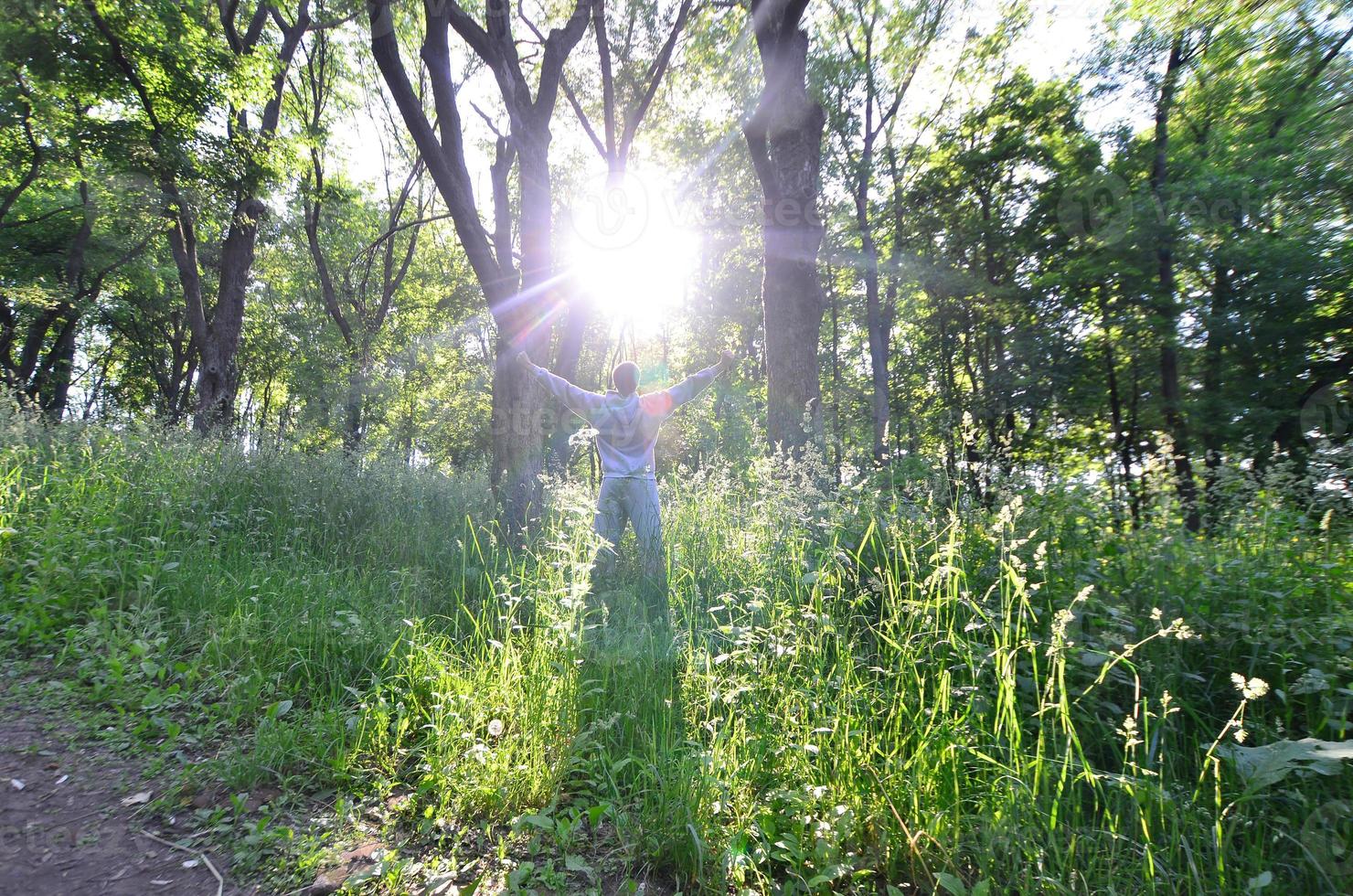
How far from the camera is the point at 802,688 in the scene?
292cm

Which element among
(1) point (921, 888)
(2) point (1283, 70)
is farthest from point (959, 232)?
(1) point (921, 888)

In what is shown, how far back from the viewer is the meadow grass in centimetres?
213

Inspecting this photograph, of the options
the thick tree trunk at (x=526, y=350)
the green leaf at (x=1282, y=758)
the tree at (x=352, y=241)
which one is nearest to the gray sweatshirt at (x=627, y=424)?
the thick tree trunk at (x=526, y=350)

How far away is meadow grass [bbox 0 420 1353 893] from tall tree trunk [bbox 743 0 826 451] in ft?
9.03

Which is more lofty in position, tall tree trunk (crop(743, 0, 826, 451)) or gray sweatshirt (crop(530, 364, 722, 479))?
tall tree trunk (crop(743, 0, 826, 451))

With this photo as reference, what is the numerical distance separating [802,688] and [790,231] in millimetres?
6233

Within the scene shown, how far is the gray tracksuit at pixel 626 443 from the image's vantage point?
586cm

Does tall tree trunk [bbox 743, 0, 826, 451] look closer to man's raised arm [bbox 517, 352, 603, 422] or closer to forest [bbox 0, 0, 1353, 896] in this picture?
forest [bbox 0, 0, 1353, 896]

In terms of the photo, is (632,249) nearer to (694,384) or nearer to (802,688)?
(694,384)

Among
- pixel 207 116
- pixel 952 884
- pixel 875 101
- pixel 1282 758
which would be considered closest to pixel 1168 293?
pixel 875 101

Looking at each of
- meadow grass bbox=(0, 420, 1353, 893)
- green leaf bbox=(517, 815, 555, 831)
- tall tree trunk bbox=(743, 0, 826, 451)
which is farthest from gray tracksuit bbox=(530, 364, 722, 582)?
green leaf bbox=(517, 815, 555, 831)

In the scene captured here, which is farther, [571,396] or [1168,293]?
[1168,293]

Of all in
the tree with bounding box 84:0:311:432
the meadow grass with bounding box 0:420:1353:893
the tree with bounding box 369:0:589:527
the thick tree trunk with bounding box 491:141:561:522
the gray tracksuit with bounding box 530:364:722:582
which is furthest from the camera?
the tree with bounding box 84:0:311:432

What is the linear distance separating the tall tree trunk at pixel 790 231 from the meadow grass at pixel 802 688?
9.03 feet
